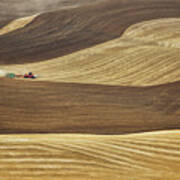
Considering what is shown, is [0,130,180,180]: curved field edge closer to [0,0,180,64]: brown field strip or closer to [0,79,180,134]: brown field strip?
[0,79,180,134]: brown field strip

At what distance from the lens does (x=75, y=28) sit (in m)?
2.11

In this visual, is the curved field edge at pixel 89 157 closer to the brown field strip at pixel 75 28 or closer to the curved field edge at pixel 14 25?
the brown field strip at pixel 75 28

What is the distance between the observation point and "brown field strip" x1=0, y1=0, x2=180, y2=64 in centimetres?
178

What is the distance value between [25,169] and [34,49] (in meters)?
1.17

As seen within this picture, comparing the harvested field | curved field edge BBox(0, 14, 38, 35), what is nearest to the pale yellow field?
the harvested field

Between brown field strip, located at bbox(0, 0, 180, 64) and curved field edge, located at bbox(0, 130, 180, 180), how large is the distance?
0.92m

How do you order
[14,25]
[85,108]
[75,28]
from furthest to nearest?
[14,25], [75,28], [85,108]

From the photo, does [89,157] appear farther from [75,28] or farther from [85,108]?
[75,28]

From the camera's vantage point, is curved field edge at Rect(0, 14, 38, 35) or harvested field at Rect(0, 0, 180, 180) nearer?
harvested field at Rect(0, 0, 180, 180)

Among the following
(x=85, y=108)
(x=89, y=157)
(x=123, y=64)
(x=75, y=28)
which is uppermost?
(x=75, y=28)

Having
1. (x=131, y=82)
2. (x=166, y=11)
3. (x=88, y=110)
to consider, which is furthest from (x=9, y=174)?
(x=166, y=11)

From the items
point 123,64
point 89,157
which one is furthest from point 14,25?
point 89,157

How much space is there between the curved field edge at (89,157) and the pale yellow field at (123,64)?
20.5 inches

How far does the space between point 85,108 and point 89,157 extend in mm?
297
